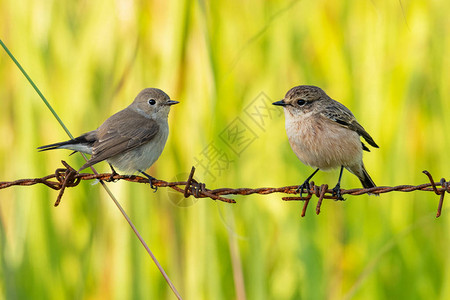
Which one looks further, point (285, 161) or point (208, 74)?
point (285, 161)

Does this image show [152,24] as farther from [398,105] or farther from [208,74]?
[398,105]

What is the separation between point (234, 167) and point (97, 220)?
1.00 m

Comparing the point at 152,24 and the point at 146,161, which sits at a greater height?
the point at 152,24

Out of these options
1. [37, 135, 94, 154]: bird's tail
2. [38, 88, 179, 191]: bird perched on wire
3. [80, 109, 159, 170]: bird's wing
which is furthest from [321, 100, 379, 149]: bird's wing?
[37, 135, 94, 154]: bird's tail

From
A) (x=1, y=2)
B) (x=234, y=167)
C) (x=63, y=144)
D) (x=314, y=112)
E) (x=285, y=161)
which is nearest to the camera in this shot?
(x=63, y=144)

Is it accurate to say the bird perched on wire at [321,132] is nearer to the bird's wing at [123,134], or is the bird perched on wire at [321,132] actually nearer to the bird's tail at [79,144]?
the bird's wing at [123,134]

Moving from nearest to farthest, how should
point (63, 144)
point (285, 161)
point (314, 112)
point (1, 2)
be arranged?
A: point (63, 144), point (314, 112), point (285, 161), point (1, 2)

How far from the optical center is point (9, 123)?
4.50m

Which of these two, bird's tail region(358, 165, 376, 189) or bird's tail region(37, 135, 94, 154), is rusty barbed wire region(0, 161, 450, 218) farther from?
bird's tail region(358, 165, 376, 189)

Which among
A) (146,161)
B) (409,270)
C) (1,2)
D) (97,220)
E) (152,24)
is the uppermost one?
(1,2)

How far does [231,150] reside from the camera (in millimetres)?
3963

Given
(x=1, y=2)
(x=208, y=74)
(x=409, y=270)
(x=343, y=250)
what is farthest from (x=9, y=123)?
(x=409, y=270)

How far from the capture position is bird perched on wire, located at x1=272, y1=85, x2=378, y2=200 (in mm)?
3617

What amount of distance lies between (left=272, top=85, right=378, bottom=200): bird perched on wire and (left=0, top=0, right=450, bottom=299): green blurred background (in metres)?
0.43
